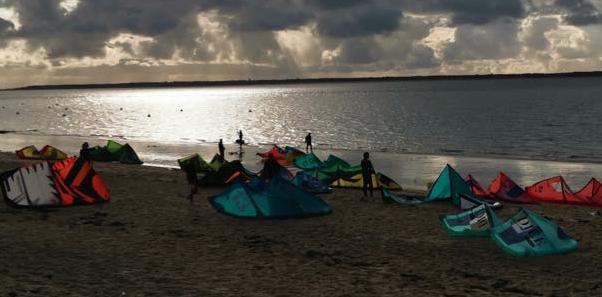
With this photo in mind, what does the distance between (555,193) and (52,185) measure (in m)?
17.5

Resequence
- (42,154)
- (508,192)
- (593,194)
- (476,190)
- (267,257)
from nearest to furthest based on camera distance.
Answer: (267,257), (593,194), (508,192), (476,190), (42,154)

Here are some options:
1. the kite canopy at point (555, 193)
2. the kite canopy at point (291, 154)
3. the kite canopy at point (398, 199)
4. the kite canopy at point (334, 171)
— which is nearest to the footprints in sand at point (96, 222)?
the kite canopy at point (398, 199)

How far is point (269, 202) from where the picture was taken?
17172 millimetres

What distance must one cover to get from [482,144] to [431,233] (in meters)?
44.1

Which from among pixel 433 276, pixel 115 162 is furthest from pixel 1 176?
pixel 115 162

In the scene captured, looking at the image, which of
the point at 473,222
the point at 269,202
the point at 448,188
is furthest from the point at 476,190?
the point at 269,202

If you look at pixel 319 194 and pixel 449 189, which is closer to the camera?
pixel 449 189

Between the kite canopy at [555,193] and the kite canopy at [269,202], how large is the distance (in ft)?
30.3

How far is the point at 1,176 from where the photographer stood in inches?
703

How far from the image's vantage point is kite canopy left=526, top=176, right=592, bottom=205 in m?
21.7

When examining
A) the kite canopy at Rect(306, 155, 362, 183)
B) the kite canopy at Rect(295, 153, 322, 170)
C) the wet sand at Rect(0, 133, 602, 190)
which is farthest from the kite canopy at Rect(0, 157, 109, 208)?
the kite canopy at Rect(295, 153, 322, 170)

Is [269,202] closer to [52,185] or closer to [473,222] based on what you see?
[473,222]

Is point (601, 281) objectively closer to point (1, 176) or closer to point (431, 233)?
point (431, 233)

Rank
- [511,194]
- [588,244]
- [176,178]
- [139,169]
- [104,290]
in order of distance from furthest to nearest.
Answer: [139,169] < [176,178] < [511,194] < [588,244] < [104,290]
